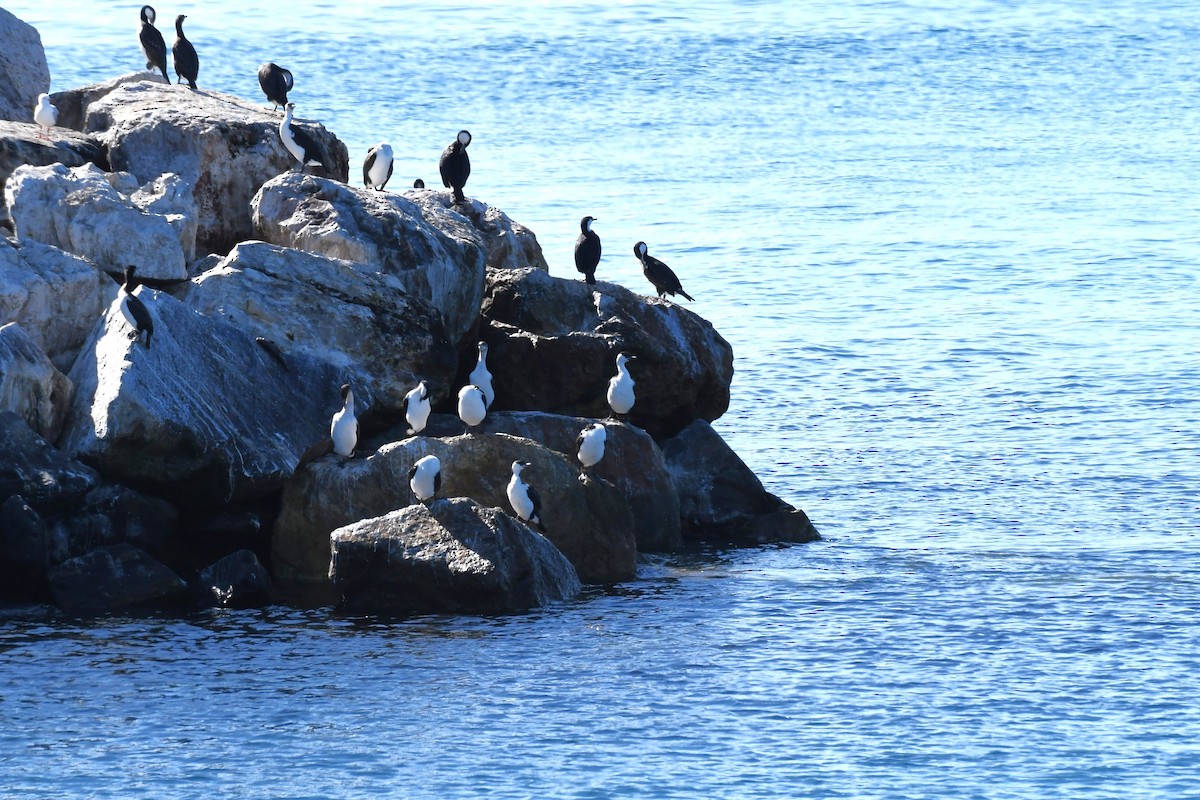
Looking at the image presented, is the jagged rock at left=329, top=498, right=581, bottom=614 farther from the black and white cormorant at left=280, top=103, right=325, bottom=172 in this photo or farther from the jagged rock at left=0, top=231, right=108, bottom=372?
the black and white cormorant at left=280, top=103, right=325, bottom=172

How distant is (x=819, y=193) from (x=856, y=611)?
32.5 metres

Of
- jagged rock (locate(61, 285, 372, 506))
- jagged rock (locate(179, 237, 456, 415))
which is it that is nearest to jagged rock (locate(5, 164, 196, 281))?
jagged rock (locate(179, 237, 456, 415))

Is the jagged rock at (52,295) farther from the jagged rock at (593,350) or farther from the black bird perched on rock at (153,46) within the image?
the black bird perched on rock at (153,46)

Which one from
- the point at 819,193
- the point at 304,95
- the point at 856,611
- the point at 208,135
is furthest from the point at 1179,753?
the point at 304,95

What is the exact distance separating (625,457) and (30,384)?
733 cm

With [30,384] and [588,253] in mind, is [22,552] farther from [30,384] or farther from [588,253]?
[588,253]

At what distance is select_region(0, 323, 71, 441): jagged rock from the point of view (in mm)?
20469

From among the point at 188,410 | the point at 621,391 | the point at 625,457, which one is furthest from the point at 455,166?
the point at 188,410

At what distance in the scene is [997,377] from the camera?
34.5 m

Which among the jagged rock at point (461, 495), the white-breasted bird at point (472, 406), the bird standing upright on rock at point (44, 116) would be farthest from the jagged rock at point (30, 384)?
the bird standing upright on rock at point (44, 116)

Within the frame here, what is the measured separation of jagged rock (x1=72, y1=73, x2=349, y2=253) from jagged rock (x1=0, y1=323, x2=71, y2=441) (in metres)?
5.30

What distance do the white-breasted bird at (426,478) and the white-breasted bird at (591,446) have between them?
2.26 metres

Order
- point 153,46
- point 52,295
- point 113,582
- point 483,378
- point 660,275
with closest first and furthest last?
point 113,582 → point 52,295 → point 483,378 → point 660,275 → point 153,46

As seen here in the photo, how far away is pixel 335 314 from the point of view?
23.0 metres
